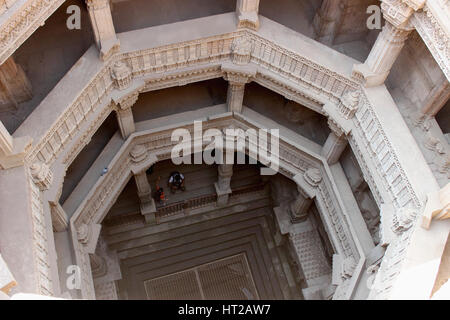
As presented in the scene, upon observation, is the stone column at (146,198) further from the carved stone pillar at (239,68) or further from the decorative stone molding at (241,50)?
the decorative stone molding at (241,50)

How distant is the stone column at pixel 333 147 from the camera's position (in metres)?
12.0

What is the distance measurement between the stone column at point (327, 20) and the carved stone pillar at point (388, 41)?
215 centimetres

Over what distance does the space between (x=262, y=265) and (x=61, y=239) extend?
7.62 metres

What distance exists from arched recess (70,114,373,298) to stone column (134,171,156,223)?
783 millimetres

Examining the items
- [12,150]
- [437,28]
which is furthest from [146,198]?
[437,28]

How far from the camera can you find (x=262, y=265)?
650 inches

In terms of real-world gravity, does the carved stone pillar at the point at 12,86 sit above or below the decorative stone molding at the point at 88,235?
above

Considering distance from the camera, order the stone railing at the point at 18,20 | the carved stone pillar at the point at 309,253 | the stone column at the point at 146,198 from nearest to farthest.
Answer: the stone railing at the point at 18,20, the stone column at the point at 146,198, the carved stone pillar at the point at 309,253

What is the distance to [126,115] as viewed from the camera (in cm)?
1203

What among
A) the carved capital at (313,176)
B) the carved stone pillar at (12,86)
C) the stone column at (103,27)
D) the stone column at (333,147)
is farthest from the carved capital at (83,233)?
the stone column at (333,147)

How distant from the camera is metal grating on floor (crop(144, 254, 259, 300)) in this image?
52.3 ft

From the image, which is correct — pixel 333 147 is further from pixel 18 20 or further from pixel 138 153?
pixel 18 20

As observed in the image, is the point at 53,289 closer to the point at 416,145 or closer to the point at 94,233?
the point at 94,233
